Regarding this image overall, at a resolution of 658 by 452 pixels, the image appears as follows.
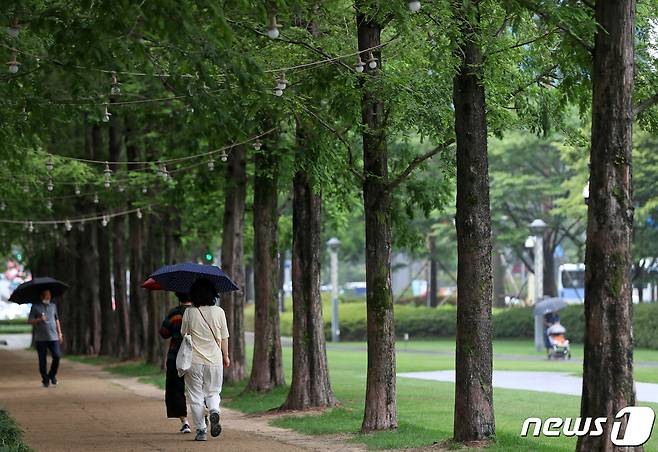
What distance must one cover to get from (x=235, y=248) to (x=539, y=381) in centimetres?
Result: 682

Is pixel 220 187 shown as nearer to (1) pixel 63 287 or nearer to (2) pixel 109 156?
(1) pixel 63 287

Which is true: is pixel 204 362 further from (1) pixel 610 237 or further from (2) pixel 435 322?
(2) pixel 435 322

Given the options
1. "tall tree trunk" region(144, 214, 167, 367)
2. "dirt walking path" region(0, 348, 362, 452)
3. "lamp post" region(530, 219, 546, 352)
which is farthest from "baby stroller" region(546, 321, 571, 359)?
"dirt walking path" region(0, 348, 362, 452)

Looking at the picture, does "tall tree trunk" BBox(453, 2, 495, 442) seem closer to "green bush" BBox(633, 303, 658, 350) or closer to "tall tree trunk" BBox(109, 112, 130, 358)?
"tall tree trunk" BBox(109, 112, 130, 358)

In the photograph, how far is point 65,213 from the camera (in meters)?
40.3

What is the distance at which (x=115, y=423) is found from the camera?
715 inches

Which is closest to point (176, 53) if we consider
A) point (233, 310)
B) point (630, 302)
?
point (630, 302)

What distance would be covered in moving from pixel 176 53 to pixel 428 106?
3.87 meters

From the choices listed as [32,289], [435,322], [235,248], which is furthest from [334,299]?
[32,289]

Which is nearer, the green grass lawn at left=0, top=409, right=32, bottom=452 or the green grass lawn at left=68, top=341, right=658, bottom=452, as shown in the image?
the green grass lawn at left=0, top=409, right=32, bottom=452

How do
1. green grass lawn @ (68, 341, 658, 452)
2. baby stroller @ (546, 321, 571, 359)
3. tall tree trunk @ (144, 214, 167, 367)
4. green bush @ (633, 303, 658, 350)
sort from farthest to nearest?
green bush @ (633, 303, 658, 350), baby stroller @ (546, 321, 571, 359), tall tree trunk @ (144, 214, 167, 367), green grass lawn @ (68, 341, 658, 452)

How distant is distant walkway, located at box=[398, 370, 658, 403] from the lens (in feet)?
74.3

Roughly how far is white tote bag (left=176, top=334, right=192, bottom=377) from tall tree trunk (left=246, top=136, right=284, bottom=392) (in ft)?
26.2

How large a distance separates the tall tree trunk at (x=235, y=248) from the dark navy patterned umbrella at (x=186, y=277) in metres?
8.04
